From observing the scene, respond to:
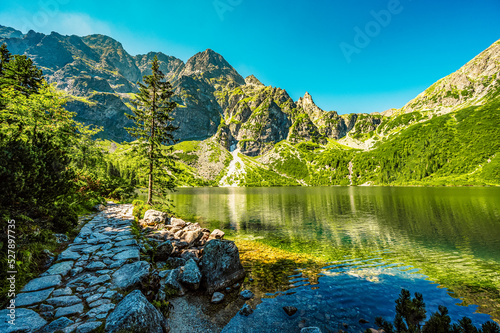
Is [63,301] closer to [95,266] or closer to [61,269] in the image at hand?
[61,269]

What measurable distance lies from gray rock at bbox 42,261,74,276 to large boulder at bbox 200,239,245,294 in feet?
19.2

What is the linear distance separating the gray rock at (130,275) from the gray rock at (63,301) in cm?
128

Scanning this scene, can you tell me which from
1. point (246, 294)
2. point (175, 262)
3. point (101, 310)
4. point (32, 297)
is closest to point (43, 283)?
point (32, 297)

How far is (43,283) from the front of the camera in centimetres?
700

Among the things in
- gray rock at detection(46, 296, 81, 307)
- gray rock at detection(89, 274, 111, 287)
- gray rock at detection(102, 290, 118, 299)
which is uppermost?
gray rock at detection(46, 296, 81, 307)

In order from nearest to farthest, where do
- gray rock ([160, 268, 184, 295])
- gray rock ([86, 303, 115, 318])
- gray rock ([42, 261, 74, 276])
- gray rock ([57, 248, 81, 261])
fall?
gray rock ([86, 303, 115, 318]), gray rock ([42, 261, 74, 276]), gray rock ([57, 248, 81, 261]), gray rock ([160, 268, 184, 295])

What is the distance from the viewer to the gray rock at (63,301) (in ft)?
19.8

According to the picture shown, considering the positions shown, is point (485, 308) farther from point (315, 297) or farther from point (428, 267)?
point (315, 297)

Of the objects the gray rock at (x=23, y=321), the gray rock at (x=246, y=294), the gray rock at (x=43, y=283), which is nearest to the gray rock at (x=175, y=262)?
the gray rock at (x=246, y=294)

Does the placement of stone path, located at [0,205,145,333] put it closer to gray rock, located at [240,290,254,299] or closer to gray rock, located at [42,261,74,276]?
gray rock, located at [42,261,74,276]

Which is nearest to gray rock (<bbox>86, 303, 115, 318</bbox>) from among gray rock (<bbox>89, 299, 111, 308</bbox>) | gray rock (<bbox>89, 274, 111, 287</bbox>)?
gray rock (<bbox>89, 299, 111, 308</bbox>)

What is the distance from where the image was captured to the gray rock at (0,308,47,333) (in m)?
4.68

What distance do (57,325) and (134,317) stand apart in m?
1.82

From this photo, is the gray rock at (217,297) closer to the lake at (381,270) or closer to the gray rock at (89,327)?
the lake at (381,270)
